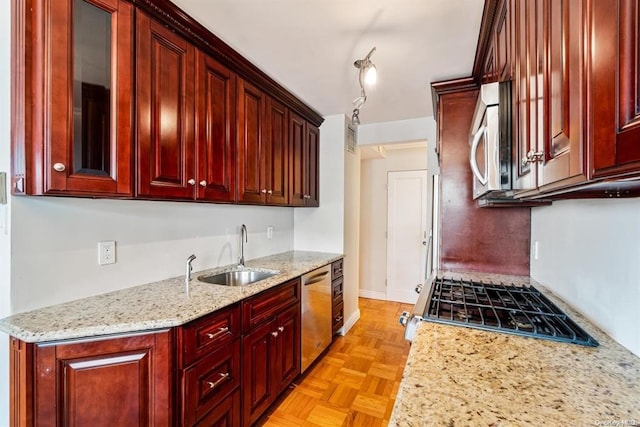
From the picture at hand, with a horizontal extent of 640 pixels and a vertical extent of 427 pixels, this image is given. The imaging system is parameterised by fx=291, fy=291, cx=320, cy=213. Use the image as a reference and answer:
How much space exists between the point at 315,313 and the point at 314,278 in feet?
1.03

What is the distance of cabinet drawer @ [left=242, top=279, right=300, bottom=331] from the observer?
1.66m

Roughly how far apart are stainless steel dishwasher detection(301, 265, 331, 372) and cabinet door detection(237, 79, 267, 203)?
78 centimetres

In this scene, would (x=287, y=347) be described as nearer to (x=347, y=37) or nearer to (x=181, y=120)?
(x=181, y=120)

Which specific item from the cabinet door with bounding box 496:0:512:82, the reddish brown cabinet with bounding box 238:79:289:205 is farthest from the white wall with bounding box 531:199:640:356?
the reddish brown cabinet with bounding box 238:79:289:205

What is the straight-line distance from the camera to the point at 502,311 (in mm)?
1264

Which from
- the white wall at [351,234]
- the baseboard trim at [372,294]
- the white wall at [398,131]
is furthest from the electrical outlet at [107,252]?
the baseboard trim at [372,294]

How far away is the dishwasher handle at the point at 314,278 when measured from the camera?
2294mm

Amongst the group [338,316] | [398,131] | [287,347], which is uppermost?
[398,131]

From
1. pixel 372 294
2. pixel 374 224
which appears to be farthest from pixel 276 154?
pixel 372 294

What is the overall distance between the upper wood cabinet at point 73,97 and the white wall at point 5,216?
0.07 metres

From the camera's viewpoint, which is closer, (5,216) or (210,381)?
(5,216)

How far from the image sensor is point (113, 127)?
127cm

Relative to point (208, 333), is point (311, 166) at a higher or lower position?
higher

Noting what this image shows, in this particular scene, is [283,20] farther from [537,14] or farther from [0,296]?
[0,296]
